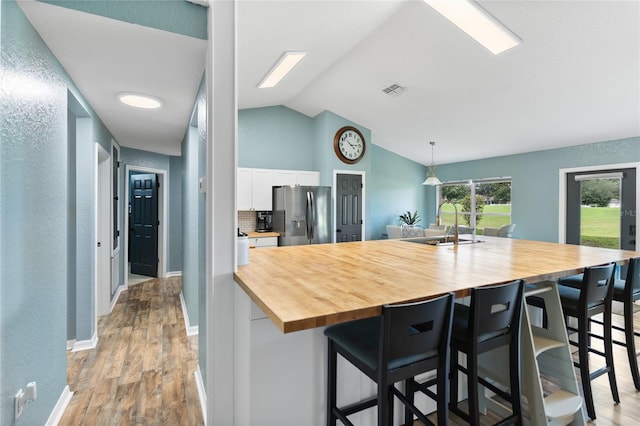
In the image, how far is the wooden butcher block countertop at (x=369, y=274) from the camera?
1.12 m

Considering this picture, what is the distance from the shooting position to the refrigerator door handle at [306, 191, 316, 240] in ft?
15.6

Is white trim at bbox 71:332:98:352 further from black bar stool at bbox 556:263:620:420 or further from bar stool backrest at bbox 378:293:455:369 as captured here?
black bar stool at bbox 556:263:620:420

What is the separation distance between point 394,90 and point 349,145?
140cm

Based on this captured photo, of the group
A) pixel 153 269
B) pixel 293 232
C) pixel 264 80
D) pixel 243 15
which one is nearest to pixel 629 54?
pixel 243 15

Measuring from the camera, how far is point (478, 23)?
286 centimetres

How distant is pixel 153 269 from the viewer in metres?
5.71

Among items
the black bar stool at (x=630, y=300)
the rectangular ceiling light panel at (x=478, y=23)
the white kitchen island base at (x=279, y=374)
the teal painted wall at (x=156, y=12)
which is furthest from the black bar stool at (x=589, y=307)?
the teal painted wall at (x=156, y=12)

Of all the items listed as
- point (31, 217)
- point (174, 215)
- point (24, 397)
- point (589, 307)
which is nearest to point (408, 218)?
point (174, 215)

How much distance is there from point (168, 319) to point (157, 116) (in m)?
2.27

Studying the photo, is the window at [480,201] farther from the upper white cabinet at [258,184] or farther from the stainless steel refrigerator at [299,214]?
the upper white cabinet at [258,184]

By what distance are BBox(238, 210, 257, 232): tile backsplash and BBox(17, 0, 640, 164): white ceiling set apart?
1.43 m

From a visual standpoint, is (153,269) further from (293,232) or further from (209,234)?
(209,234)

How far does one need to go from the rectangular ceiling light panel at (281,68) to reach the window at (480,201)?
470 cm

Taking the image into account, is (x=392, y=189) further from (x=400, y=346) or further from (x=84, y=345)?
(x=400, y=346)
